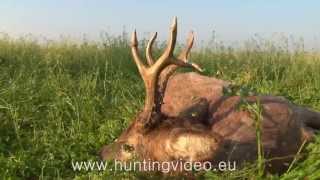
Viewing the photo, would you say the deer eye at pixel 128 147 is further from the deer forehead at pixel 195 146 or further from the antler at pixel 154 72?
the deer forehead at pixel 195 146

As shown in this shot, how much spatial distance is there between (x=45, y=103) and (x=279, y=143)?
3225mm

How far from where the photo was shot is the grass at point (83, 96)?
5305 millimetres

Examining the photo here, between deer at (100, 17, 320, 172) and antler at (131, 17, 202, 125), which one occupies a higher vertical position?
antler at (131, 17, 202, 125)

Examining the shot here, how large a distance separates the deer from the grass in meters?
0.19

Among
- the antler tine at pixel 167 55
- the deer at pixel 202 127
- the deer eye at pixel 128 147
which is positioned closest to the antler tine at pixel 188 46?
the deer at pixel 202 127

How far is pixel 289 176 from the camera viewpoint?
4.04m

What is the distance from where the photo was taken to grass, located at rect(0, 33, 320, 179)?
5.30m

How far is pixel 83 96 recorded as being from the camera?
7496 millimetres

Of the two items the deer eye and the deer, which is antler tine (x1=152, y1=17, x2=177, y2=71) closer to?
the deer

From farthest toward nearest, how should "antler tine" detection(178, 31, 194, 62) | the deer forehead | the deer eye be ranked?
1. "antler tine" detection(178, 31, 194, 62)
2. the deer eye
3. the deer forehead

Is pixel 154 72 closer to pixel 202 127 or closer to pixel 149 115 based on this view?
pixel 149 115

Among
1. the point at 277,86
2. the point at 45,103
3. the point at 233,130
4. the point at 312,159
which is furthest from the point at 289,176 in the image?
the point at 277,86

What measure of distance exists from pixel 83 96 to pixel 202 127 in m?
2.94

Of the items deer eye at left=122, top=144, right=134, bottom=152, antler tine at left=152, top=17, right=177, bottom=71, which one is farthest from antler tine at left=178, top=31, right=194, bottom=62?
deer eye at left=122, top=144, right=134, bottom=152
